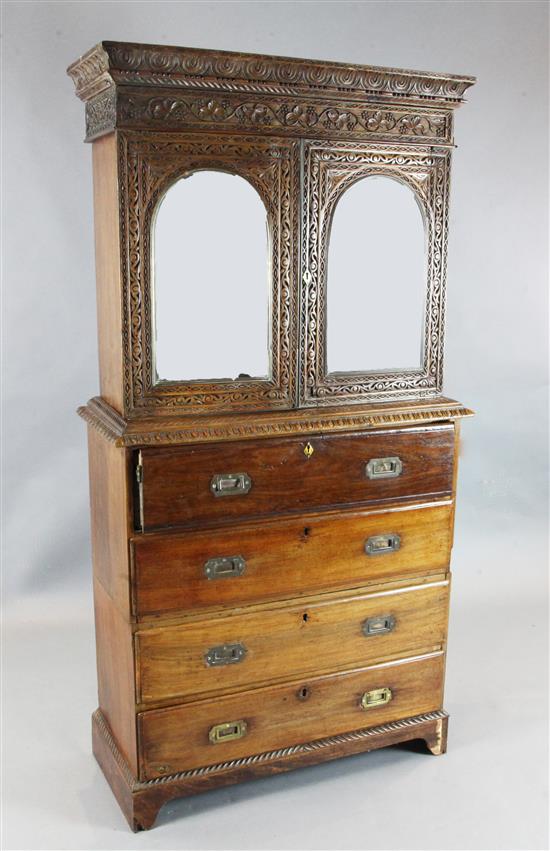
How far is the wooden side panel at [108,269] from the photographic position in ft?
8.75

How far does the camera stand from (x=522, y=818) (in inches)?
116

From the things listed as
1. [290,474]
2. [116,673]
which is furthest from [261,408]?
[116,673]

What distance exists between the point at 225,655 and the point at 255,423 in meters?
0.68

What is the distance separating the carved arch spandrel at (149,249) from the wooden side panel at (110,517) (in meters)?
0.20

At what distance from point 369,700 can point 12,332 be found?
1951 mm

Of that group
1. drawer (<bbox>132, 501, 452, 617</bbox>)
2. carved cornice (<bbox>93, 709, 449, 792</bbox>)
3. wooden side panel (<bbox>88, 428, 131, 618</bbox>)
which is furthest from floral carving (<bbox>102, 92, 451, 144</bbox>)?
carved cornice (<bbox>93, 709, 449, 792</bbox>)

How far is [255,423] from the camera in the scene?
2789 mm

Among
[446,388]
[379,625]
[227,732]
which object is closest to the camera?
[227,732]

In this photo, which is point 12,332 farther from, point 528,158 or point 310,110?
point 528,158

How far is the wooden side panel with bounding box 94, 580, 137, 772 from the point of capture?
2850mm

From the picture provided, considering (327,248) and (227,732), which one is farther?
(227,732)

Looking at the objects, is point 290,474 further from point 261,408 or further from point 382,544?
point 382,544

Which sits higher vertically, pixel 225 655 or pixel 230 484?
pixel 230 484

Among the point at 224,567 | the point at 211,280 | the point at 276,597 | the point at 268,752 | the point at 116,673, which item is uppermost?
the point at 211,280
